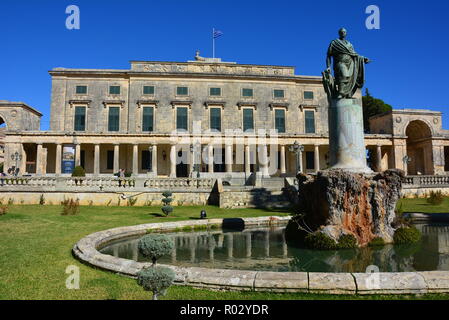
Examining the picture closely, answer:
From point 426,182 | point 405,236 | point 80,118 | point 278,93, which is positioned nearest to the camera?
point 405,236

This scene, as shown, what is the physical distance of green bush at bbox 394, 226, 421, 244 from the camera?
28.6 feet

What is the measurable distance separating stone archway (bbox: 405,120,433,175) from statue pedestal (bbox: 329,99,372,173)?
3926 cm

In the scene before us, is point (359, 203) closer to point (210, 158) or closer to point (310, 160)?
point (210, 158)

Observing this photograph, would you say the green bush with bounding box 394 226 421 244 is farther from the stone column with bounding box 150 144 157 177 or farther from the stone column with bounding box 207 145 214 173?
the stone column with bounding box 150 144 157 177

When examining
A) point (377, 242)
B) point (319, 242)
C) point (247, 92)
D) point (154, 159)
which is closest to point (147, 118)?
point (154, 159)

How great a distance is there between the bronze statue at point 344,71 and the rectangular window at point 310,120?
33.9 metres

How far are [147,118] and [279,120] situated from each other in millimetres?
17841

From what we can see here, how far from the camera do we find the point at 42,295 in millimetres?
4898

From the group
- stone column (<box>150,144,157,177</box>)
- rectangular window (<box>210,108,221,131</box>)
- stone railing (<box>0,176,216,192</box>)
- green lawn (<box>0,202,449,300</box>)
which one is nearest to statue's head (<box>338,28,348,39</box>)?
green lawn (<box>0,202,449,300</box>)

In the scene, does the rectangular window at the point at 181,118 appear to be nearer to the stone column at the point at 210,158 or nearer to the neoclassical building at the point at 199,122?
the neoclassical building at the point at 199,122

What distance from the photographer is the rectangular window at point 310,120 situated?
4309 cm

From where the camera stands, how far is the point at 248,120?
139ft
